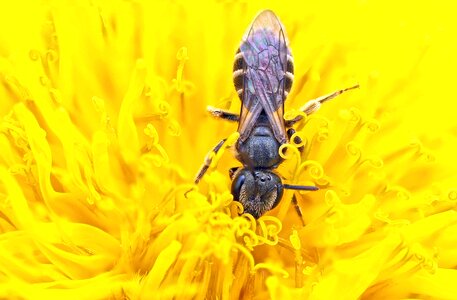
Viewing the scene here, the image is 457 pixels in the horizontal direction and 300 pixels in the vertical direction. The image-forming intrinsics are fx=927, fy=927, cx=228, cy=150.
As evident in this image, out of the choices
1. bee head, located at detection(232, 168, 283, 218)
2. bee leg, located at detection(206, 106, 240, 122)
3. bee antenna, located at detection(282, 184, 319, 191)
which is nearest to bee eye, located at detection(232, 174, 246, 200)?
bee head, located at detection(232, 168, 283, 218)

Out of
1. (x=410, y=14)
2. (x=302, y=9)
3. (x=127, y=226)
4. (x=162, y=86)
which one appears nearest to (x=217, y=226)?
(x=127, y=226)

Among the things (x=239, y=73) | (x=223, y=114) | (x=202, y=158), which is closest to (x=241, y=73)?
(x=239, y=73)

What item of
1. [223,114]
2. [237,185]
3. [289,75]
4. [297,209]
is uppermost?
[289,75]

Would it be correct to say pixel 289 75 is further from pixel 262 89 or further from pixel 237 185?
pixel 237 185

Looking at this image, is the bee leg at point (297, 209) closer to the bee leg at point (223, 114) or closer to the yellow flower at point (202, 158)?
the yellow flower at point (202, 158)

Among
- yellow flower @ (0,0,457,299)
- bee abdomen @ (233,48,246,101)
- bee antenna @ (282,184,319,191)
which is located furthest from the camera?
bee abdomen @ (233,48,246,101)

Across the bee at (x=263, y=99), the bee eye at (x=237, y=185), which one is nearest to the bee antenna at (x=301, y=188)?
the bee at (x=263, y=99)

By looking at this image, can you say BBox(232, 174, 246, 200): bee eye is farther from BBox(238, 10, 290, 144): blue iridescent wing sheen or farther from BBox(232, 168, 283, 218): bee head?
BBox(238, 10, 290, 144): blue iridescent wing sheen

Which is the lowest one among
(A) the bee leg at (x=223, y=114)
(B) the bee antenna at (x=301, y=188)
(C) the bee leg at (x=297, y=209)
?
(C) the bee leg at (x=297, y=209)
